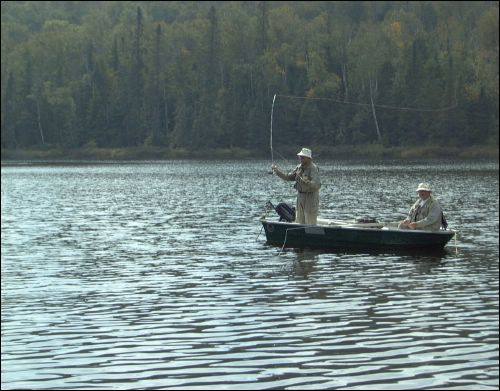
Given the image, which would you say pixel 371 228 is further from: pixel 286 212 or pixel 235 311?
pixel 235 311

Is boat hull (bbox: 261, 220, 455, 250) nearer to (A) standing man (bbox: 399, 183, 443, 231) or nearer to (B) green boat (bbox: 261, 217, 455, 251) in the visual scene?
(B) green boat (bbox: 261, 217, 455, 251)

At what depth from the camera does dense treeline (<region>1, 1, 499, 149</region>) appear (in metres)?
123

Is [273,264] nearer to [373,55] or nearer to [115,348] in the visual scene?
[115,348]

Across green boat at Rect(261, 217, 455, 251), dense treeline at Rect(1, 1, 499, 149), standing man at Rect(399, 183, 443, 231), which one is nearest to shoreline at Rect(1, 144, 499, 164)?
dense treeline at Rect(1, 1, 499, 149)

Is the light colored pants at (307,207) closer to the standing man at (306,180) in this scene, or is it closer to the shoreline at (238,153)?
the standing man at (306,180)

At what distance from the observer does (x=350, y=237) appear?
93.3 ft

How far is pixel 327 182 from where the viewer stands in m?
67.0

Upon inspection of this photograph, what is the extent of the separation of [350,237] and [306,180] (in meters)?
1.97

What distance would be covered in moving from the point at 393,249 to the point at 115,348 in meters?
13.3

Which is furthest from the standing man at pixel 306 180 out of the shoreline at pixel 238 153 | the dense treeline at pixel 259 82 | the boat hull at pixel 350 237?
the dense treeline at pixel 259 82

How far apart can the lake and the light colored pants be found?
3.78ft

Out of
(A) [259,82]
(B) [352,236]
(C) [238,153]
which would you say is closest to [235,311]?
(B) [352,236]

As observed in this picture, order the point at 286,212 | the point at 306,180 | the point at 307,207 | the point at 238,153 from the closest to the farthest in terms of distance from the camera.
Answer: the point at 306,180, the point at 307,207, the point at 286,212, the point at 238,153

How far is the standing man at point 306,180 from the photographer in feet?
91.5
